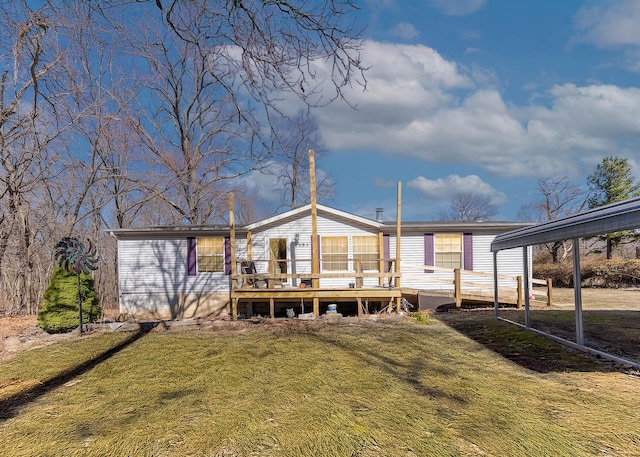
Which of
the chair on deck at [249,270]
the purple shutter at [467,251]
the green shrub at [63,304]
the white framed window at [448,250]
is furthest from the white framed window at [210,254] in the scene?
the purple shutter at [467,251]

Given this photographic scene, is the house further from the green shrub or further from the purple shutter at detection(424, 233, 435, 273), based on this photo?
the green shrub

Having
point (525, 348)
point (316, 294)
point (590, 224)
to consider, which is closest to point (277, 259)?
point (316, 294)

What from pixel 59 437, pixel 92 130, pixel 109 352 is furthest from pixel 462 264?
pixel 92 130

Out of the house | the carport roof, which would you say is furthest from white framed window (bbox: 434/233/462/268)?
the carport roof

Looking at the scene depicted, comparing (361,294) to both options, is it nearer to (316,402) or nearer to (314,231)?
(314,231)

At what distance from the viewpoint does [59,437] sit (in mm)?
3439

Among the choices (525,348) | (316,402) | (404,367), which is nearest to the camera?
(316,402)

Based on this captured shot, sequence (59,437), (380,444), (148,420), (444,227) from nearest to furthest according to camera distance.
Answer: (380,444) < (59,437) < (148,420) < (444,227)

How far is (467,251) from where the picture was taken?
1302 centimetres

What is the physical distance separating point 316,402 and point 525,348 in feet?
14.1

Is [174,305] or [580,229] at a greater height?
[580,229]

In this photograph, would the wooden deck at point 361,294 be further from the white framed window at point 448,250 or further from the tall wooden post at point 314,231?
the white framed window at point 448,250

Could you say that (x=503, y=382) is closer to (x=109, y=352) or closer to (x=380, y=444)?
(x=380, y=444)

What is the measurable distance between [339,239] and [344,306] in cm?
227
